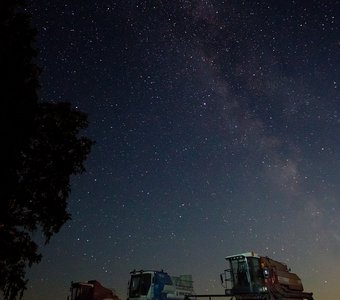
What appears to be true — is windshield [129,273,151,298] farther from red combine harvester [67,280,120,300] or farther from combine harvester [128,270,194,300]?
red combine harvester [67,280,120,300]

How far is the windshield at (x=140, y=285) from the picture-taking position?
2187 cm

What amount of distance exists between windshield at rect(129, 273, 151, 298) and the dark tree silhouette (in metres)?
10.2

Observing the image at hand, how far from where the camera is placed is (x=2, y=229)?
11789 millimetres

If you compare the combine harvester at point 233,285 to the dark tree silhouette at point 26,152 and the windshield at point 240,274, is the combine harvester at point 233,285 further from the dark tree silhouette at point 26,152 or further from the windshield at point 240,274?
the dark tree silhouette at point 26,152

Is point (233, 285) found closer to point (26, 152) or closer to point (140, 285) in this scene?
point (140, 285)

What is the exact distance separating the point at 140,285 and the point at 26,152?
42.4 ft

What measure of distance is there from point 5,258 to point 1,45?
7.14 meters

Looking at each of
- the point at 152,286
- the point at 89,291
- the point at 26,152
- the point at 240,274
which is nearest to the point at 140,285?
the point at 152,286

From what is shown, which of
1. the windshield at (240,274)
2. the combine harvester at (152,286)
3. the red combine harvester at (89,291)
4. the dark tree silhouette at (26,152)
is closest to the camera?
the dark tree silhouette at (26,152)

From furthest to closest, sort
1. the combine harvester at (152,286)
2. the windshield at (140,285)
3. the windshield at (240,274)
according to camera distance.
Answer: the windshield at (240,274), the windshield at (140,285), the combine harvester at (152,286)

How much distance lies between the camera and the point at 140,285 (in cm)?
2212

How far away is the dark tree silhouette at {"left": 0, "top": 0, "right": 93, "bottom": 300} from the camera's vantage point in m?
11.8

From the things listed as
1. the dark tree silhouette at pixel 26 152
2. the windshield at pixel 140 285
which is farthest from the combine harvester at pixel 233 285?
the dark tree silhouette at pixel 26 152

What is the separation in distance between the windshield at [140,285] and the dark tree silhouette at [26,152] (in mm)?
10249
